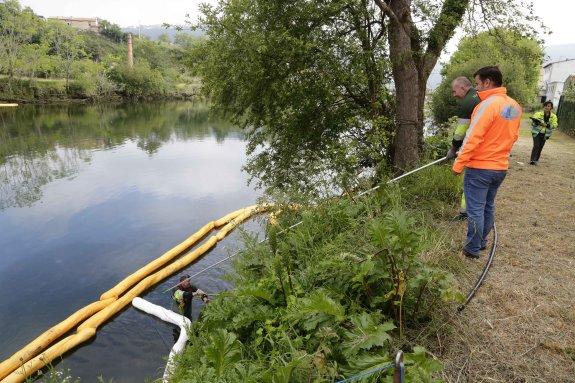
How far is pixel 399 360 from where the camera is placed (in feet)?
5.55

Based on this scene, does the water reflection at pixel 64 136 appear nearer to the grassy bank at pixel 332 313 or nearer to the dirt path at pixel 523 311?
the grassy bank at pixel 332 313

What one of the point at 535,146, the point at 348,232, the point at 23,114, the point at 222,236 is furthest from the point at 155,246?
the point at 23,114

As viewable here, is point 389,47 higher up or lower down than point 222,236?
higher up

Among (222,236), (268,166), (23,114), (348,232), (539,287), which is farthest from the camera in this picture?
(23,114)

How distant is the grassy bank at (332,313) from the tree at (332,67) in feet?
15.4

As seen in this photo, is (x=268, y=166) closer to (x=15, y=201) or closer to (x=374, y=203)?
(x=374, y=203)

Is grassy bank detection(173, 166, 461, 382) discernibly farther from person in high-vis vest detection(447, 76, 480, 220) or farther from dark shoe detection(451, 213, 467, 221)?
person in high-vis vest detection(447, 76, 480, 220)

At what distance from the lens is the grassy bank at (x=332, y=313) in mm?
2391

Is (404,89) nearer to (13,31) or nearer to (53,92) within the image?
(53,92)

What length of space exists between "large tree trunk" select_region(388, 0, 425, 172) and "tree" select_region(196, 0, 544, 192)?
0.02 metres

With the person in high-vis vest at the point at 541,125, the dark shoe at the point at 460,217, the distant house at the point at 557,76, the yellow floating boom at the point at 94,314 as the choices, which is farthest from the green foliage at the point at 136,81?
the dark shoe at the point at 460,217

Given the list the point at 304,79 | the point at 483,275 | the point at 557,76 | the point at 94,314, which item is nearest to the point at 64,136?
the point at 94,314

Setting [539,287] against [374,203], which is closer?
[539,287]

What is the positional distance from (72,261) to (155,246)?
2.11 meters
